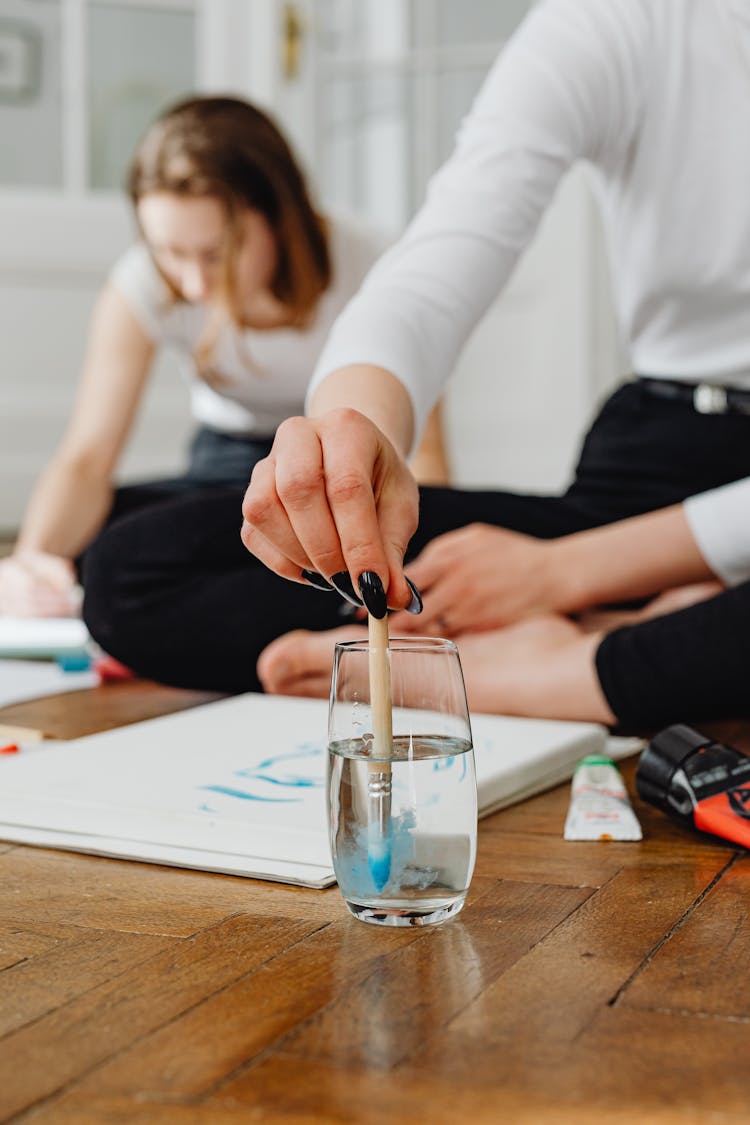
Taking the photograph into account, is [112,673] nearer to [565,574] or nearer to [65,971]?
[565,574]

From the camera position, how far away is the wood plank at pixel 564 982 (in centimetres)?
48

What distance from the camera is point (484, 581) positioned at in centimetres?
121

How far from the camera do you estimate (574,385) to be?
3201 millimetres

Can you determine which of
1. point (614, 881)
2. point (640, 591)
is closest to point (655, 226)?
point (640, 591)

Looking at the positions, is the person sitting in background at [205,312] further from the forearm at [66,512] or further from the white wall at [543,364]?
the white wall at [543,364]

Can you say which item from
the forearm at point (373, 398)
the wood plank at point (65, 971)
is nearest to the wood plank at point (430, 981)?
the wood plank at point (65, 971)

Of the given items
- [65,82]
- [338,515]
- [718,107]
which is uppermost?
[65,82]

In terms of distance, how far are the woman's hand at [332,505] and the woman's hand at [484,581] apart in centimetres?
52

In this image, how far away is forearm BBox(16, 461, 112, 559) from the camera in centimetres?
184

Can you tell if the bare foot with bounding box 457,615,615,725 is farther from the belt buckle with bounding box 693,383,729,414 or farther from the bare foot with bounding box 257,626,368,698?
the belt buckle with bounding box 693,383,729,414

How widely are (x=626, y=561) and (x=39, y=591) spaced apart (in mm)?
781

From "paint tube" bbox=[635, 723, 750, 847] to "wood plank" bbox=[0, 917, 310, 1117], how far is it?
257mm

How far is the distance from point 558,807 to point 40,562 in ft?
3.32

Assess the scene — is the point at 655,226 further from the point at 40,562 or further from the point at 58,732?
Result: the point at 40,562
